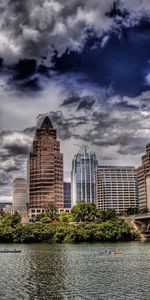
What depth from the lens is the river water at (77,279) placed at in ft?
176

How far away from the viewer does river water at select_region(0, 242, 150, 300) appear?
2117 inches

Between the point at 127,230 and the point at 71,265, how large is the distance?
9932cm

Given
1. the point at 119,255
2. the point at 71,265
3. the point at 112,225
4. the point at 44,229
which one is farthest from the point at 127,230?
the point at 71,265

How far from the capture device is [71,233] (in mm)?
172875

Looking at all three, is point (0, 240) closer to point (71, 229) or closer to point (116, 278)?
point (71, 229)

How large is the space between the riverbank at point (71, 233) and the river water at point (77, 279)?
7474cm

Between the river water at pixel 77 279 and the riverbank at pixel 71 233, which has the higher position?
the riverbank at pixel 71 233

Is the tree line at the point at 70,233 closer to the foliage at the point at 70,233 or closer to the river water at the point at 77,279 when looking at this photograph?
the foliage at the point at 70,233

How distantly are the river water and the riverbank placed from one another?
74.7 meters

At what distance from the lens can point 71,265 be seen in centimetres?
8706

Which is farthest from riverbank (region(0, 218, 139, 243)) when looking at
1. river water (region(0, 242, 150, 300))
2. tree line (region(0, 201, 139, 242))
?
river water (region(0, 242, 150, 300))

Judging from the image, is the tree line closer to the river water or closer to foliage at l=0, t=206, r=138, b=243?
foliage at l=0, t=206, r=138, b=243

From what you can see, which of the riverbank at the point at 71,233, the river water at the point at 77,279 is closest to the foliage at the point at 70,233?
the riverbank at the point at 71,233

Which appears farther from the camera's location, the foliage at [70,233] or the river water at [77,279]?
the foliage at [70,233]
